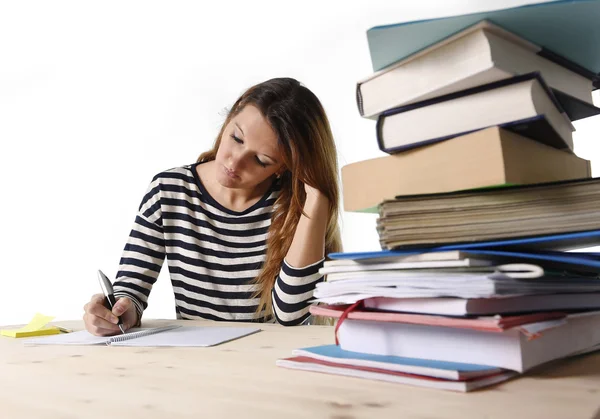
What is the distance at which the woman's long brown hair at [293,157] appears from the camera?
151 cm

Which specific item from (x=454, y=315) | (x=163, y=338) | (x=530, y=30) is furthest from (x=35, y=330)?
(x=530, y=30)

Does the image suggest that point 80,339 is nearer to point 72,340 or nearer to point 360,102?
point 72,340

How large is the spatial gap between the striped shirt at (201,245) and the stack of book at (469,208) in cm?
106

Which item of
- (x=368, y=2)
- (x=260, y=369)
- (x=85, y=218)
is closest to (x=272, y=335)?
(x=260, y=369)

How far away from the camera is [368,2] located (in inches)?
116

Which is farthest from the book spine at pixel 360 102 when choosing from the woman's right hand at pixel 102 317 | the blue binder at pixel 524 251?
the woman's right hand at pixel 102 317

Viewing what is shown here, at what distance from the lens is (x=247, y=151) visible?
150 cm

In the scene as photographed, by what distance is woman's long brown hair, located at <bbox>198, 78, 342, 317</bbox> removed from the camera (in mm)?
1508

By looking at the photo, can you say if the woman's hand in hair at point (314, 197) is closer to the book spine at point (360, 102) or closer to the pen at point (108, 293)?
the pen at point (108, 293)

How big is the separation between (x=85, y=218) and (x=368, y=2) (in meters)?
2.01

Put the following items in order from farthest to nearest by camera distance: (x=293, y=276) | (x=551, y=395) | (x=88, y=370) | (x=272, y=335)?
(x=293, y=276)
(x=272, y=335)
(x=88, y=370)
(x=551, y=395)

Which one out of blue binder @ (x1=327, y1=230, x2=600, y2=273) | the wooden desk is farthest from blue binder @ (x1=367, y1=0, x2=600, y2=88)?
the wooden desk

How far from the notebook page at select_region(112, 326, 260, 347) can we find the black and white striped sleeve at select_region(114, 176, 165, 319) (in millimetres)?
461

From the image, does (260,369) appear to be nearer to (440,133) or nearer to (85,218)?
(440,133)
